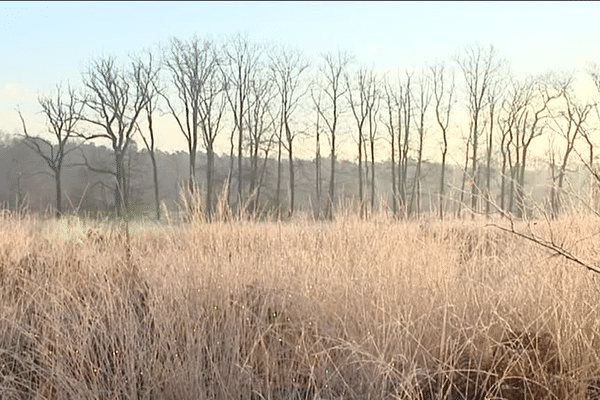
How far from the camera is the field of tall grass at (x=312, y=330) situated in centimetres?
310

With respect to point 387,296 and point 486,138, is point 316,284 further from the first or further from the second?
point 486,138

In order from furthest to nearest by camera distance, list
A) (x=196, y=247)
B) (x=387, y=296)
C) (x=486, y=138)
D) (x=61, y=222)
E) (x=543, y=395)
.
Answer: (x=486, y=138) < (x=61, y=222) < (x=196, y=247) < (x=387, y=296) < (x=543, y=395)

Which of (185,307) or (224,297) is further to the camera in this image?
(224,297)

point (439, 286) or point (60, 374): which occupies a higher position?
point (439, 286)

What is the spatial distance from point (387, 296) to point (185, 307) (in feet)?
4.45

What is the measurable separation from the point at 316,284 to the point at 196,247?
4.93ft

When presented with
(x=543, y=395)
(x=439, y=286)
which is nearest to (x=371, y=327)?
(x=439, y=286)

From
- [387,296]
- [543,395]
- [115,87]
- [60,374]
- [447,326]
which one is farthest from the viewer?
[115,87]

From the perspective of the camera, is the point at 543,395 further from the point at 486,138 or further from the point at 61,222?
the point at 486,138

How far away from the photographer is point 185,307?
377cm

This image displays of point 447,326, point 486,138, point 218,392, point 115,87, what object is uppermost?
point 115,87

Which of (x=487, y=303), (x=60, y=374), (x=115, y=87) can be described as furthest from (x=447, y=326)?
(x=115, y=87)

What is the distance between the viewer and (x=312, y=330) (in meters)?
3.63

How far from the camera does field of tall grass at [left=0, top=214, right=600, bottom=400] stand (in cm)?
310
